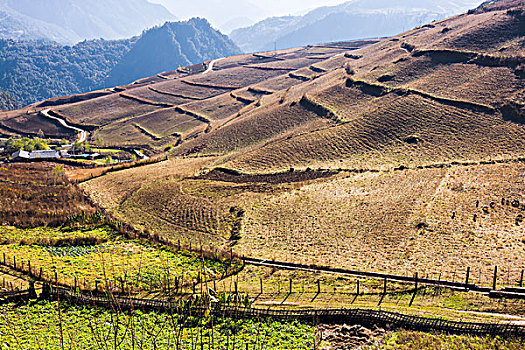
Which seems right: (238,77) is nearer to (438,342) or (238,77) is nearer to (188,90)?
(188,90)

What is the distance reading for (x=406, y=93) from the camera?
68562mm

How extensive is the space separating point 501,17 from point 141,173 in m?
76.3

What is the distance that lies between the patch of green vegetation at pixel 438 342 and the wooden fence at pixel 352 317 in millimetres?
367

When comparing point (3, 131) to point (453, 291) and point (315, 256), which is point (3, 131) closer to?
point (315, 256)

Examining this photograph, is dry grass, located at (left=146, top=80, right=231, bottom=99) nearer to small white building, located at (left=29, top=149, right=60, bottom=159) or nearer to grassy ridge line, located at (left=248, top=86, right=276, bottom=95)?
grassy ridge line, located at (left=248, top=86, right=276, bottom=95)

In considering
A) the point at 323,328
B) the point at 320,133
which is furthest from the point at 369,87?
the point at 323,328

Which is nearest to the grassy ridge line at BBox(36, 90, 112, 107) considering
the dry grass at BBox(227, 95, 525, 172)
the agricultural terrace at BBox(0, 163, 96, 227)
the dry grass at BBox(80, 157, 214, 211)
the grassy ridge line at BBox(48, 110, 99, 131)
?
the grassy ridge line at BBox(48, 110, 99, 131)

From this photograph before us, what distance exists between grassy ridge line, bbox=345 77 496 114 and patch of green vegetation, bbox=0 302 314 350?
162 ft

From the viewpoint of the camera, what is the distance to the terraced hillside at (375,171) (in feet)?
101

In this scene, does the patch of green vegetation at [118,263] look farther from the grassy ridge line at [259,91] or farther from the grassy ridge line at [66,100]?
the grassy ridge line at [66,100]

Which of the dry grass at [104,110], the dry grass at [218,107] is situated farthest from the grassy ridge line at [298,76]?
the dry grass at [104,110]

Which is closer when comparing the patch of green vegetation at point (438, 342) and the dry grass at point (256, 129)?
the patch of green vegetation at point (438, 342)

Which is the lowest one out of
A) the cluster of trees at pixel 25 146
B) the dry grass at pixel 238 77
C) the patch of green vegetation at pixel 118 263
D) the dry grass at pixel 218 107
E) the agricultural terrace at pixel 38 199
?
the patch of green vegetation at pixel 118 263

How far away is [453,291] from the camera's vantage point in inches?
864
